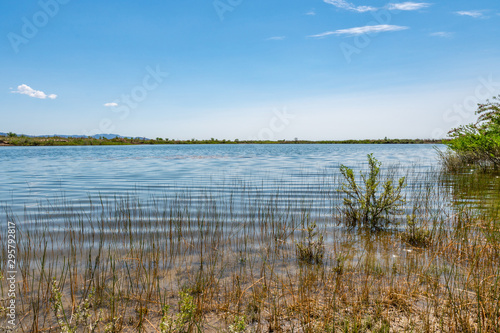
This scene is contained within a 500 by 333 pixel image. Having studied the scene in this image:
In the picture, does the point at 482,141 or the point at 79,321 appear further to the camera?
the point at 482,141

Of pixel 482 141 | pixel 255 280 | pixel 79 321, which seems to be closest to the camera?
pixel 79 321

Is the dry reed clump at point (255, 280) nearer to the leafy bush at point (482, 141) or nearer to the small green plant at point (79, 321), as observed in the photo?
the small green plant at point (79, 321)

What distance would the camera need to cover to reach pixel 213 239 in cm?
582

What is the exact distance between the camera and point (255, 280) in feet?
13.6

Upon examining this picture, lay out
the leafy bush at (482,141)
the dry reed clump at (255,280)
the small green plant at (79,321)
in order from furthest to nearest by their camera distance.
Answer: the leafy bush at (482,141)
the dry reed clump at (255,280)
the small green plant at (79,321)

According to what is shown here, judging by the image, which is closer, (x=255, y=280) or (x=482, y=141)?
(x=255, y=280)

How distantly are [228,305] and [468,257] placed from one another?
154 inches

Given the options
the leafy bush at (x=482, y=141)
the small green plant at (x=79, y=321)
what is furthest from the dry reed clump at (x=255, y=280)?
the leafy bush at (x=482, y=141)

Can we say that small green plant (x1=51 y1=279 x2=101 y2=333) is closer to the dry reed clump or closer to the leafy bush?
the dry reed clump

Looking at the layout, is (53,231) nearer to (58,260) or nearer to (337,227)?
(58,260)

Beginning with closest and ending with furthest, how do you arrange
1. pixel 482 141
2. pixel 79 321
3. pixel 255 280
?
pixel 79 321
pixel 255 280
pixel 482 141

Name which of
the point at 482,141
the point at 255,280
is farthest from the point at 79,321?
the point at 482,141

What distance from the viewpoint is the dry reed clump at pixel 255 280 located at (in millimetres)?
3061

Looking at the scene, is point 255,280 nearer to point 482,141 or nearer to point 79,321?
point 79,321
